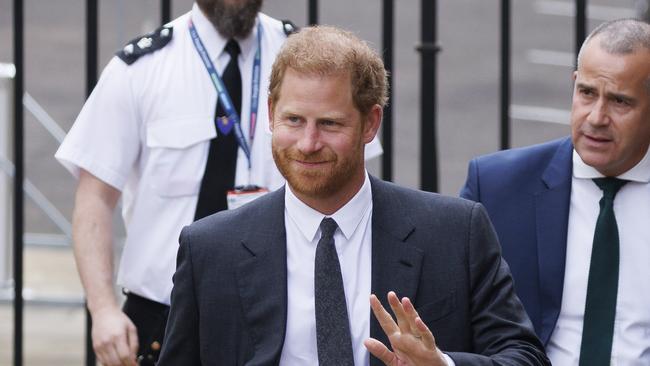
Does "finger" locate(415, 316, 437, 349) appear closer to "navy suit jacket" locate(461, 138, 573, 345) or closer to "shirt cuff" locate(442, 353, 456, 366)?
"shirt cuff" locate(442, 353, 456, 366)

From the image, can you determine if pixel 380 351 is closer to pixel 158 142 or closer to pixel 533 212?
pixel 533 212

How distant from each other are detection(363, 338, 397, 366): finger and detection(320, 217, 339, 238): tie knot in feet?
1.32

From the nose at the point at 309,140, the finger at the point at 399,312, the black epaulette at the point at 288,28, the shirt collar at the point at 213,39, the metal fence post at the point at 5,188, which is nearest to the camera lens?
the finger at the point at 399,312

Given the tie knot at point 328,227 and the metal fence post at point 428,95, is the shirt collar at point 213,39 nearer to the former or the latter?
the metal fence post at point 428,95

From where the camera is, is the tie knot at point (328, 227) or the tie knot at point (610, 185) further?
the tie knot at point (610, 185)

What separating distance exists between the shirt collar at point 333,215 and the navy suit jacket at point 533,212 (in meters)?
0.90

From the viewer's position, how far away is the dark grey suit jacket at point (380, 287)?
3.32 meters

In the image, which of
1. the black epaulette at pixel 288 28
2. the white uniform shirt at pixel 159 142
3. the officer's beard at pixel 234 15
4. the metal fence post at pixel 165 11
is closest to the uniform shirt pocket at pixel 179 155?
the white uniform shirt at pixel 159 142

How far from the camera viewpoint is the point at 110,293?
14.7 feet

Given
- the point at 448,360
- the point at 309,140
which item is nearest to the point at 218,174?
the point at 309,140

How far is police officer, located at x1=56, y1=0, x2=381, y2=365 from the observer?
4.52 metres

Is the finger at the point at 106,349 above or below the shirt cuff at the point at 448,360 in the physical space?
below

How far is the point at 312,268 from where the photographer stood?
3.38 meters

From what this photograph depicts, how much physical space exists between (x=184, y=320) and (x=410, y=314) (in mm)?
624
